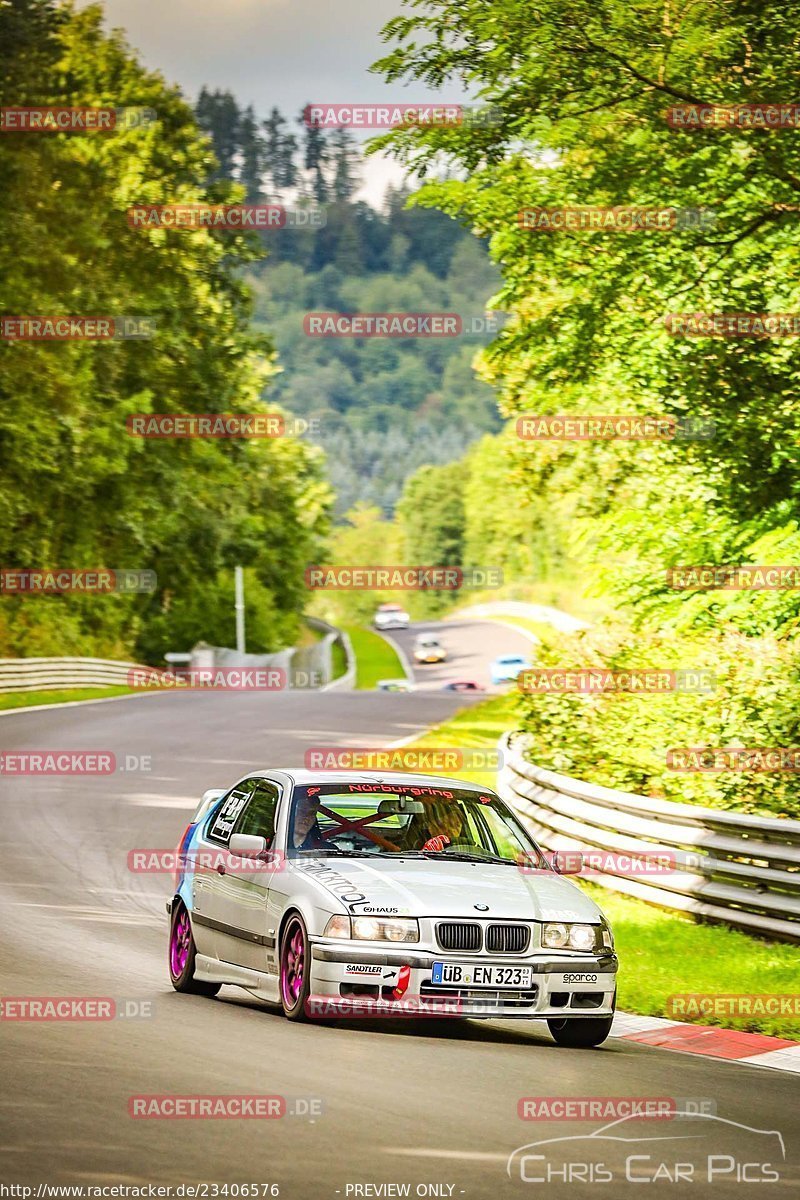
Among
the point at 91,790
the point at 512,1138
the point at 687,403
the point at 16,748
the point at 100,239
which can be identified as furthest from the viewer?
the point at 100,239

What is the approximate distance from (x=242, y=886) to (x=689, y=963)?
364 cm

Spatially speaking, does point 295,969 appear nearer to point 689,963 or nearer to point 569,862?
point 689,963

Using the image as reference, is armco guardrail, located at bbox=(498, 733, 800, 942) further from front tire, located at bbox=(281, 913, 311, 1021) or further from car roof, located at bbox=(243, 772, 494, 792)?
front tire, located at bbox=(281, 913, 311, 1021)

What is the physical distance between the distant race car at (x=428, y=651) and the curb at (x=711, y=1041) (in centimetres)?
8435

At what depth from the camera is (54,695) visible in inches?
1778

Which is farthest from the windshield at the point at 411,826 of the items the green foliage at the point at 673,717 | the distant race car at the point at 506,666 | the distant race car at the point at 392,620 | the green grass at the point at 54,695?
the distant race car at the point at 392,620

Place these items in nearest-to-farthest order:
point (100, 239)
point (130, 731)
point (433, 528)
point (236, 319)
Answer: point (130, 731) < point (100, 239) < point (236, 319) < point (433, 528)

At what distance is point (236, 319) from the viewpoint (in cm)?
6550

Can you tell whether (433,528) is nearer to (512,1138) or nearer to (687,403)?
(687,403)

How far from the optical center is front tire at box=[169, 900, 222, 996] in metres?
10.8

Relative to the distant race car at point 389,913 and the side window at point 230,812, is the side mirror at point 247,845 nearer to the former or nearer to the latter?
the distant race car at point 389,913

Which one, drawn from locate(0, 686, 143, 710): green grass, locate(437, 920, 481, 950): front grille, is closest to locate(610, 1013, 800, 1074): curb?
locate(437, 920, 481, 950): front grille

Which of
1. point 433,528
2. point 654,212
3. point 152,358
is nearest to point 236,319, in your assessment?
point 152,358

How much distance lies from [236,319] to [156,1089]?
59856 millimetres
